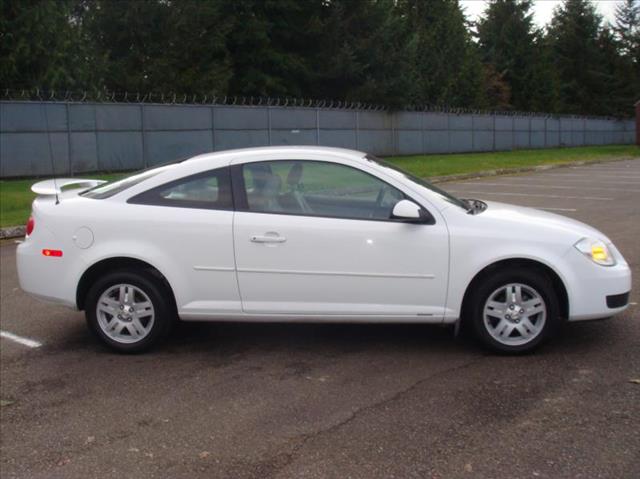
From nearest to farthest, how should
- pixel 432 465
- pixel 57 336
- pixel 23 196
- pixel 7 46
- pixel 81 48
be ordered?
pixel 432 465
pixel 57 336
pixel 23 196
pixel 7 46
pixel 81 48

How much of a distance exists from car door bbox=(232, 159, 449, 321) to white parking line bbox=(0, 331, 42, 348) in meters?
1.77

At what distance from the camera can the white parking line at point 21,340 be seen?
5.97 metres

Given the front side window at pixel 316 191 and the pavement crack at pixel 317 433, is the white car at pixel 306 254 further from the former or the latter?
the pavement crack at pixel 317 433

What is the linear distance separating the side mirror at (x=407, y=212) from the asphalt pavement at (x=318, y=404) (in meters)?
0.99

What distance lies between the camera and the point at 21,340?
607cm

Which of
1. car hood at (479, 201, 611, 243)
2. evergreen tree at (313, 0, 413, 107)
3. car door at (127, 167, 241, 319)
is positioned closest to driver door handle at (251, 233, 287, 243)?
car door at (127, 167, 241, 319)

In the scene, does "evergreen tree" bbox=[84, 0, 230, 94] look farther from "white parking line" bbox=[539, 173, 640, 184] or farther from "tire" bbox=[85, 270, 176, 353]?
"tire" bbox=[85, 270, 176, 353]

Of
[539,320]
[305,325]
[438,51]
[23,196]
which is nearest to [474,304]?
[539,320]

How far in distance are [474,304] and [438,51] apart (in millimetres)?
53475

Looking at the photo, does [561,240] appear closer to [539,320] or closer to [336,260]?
[539,320]

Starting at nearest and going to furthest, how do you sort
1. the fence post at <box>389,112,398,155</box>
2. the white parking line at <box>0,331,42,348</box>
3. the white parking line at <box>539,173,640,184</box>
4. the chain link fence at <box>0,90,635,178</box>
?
the white parking line at <box>0,331,42,348</box> → the chain link fence at <box>0,90,635,178</box> → the white parking line at <box>539,173,640,184</box> → the fence post at <box>389,112,398,155</box>

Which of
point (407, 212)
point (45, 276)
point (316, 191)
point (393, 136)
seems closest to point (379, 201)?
point (407, 212)

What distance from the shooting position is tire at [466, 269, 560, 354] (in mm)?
5297

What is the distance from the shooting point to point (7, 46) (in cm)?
2811
